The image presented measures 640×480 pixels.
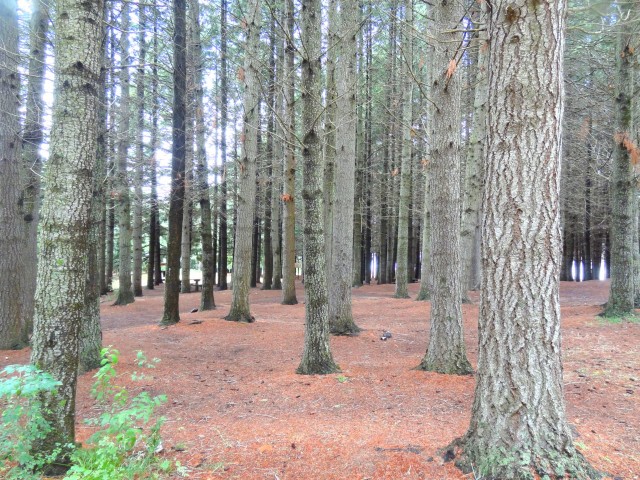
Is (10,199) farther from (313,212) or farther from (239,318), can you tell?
(313,212)

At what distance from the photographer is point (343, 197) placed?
29.1ft

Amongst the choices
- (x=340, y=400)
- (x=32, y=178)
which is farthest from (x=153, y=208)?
(x=340, y=400)

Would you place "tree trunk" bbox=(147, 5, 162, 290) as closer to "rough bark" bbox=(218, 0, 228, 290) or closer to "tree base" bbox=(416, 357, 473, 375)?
"rough bark" bbox=(218, 0, 228, 290)

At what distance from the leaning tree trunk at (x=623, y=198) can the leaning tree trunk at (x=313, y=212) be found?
6.41 m

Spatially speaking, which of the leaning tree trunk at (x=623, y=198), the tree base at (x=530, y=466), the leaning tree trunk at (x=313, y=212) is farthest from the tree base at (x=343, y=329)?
the tree base at (x=530, y=466)

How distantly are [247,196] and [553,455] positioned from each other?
8869mm

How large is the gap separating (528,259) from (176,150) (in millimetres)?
8590

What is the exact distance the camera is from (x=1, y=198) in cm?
735

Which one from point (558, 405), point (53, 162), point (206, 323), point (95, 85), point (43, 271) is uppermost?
point (95, 85)

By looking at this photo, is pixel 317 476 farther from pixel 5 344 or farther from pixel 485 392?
pixel 5 344

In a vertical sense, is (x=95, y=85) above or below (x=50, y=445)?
above

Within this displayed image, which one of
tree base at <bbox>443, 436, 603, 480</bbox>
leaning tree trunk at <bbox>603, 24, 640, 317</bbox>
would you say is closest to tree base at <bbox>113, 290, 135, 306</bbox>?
leaning tree trunk at <bbox>603, 24, 640, 317</bbox>

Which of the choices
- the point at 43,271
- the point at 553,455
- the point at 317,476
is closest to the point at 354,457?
the point at 317,476

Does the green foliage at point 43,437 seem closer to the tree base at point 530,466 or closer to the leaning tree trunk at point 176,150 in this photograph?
the tree base at point 530,466
